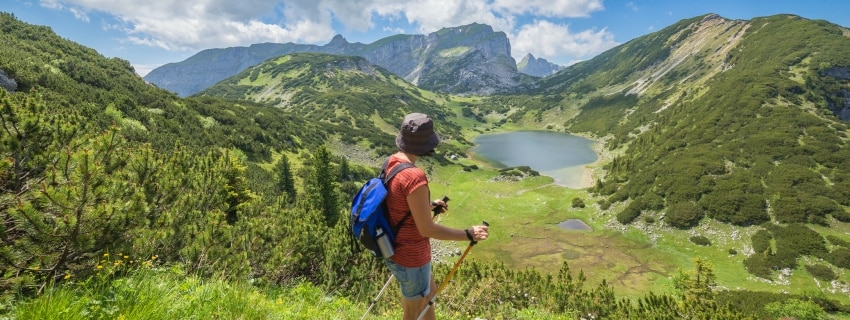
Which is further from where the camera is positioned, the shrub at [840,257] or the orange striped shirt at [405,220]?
the shrub at [840,257]

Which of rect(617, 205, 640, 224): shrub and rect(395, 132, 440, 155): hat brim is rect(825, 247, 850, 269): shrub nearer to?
rect(617, 205, 640, 224): shrub

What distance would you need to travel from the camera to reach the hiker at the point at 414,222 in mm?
3830

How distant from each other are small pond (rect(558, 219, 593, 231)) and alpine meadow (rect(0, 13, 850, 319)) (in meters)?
1.61

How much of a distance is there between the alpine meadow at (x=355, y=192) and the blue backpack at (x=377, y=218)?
2.12m

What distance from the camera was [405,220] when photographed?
13.5 feet

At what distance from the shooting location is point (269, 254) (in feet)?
37.7

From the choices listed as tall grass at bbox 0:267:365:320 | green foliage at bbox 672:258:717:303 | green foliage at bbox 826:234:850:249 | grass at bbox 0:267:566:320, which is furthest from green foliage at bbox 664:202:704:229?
tall grass at bbox 0:267:365:320

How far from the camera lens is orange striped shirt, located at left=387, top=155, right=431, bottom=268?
12.5 feet

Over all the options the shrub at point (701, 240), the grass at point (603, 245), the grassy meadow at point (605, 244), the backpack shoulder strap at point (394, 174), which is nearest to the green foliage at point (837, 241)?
the grassy meadow at point (605, 244)

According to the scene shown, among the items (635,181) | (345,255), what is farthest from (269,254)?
(635,181)

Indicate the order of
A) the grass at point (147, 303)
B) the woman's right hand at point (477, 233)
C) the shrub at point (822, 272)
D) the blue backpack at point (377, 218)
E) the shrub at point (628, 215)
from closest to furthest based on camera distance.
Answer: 1. the grass at point (147, 303)
2. the blue backpack at point (377, 218)
3. the woman's right hand at point (477, 233)
4. the shrub at point (822, 272)
5. the shrub at point (628, 215)

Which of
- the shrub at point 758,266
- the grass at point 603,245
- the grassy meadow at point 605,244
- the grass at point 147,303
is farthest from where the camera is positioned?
the shrub at point 758,266

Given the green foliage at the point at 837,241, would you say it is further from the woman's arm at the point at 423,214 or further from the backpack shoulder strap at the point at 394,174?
the backpack shoulder strap at the point at 394,174

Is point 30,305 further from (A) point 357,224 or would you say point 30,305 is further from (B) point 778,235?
(B) point 778,235
